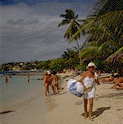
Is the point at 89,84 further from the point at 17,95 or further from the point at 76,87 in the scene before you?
the point at 17,95

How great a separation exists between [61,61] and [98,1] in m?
45.5

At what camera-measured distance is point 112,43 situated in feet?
26.5

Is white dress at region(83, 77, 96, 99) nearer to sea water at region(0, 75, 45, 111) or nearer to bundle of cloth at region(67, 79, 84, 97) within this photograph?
bundle of cloth at region(67, 79, 84, 97)

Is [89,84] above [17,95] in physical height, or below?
above

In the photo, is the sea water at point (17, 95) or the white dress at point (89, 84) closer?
the white dress at point (89, 84)

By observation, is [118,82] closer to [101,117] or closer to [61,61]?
[101,117]

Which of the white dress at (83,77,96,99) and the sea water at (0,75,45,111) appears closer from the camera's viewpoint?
the white dress at (83,77,96,99)

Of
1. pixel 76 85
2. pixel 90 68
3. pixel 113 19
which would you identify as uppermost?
pixel 113 19

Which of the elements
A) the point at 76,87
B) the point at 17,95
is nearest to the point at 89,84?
the point at 76,87

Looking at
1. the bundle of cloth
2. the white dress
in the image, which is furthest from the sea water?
the white dress

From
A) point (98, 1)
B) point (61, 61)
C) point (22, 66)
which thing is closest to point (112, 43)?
point (98, 1)

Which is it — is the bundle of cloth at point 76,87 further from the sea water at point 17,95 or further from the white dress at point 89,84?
the sea water at point 17,95

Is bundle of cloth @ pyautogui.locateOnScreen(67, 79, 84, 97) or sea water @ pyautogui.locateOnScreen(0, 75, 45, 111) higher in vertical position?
bundle of cloth @ pyautogui.locateOnScreen(67, 79, 84, 97)

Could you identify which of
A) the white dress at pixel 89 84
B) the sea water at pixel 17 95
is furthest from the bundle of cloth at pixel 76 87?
the sea water at pixel 17 95
